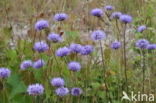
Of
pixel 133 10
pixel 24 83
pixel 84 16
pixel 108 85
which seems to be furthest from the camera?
pixel 133 10

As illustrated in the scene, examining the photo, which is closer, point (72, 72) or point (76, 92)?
point (76, 92)

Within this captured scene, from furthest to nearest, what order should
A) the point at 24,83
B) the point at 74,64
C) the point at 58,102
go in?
1. the point at 24,83
2. the point at 58,102
3. the point at 74,64

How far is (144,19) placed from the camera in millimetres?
3168

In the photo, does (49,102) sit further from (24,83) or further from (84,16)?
(84,16)

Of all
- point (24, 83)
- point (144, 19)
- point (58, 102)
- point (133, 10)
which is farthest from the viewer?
point (133, 10)

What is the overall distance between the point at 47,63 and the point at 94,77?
31 centimetres

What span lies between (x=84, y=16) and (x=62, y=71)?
163cm

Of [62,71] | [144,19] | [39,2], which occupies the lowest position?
[62,71]

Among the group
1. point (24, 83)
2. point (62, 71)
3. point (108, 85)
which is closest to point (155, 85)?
point (108, 85)

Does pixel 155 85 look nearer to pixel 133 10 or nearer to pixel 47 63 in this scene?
pixel 47 63

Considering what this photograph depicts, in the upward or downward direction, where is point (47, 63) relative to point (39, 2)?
downward

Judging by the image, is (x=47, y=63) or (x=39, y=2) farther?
(x=39, y=2)

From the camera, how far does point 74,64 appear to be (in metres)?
1.94

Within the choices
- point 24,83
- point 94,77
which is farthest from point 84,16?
point 24,83
